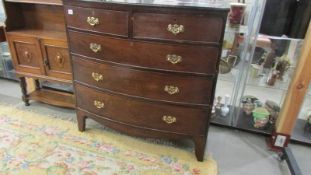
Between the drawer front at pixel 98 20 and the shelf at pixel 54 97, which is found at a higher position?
the drawer front at pixel 98 20

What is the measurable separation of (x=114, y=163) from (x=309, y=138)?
61.6 inches

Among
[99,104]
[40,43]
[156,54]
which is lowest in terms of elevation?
[99,104]

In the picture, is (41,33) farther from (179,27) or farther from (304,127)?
(304,127)

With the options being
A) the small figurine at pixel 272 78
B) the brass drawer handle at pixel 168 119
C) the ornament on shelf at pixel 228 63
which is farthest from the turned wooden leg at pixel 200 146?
the small figurine at pixel 272 78

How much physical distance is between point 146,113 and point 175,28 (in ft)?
1.96

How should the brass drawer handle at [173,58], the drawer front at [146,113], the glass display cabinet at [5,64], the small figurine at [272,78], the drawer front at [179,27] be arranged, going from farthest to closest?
the glass display cabinet at [5,64] < the small figurine at [272,78] < the drawer front at [146,113] < the brass drawer handle at [173,58] < the drawer front at [179,27]

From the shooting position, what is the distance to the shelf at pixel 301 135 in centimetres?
185

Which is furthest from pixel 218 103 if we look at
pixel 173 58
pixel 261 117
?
pixel 173 58

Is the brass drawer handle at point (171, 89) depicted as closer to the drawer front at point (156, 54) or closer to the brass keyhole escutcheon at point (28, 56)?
the drawer front at point (156, 54)

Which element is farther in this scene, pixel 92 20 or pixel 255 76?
pixel 255 76

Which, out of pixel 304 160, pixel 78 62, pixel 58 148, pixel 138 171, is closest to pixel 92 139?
pixel 58 148

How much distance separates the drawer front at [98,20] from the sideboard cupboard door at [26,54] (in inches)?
22.8

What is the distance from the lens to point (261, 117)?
1.89 metres

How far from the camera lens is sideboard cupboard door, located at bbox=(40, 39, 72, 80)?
1.83m
